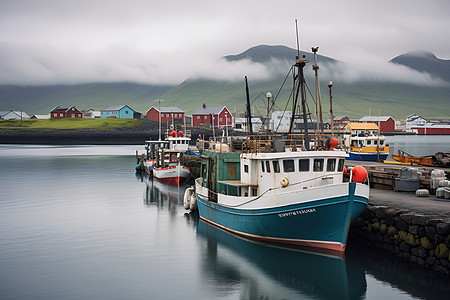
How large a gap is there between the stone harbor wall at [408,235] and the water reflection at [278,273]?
2353mm

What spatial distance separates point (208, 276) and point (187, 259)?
301cm

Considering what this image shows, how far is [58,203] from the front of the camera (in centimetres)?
4322

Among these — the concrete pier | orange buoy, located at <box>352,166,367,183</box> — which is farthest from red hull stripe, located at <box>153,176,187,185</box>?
orange buoy, located at <box>352,166,367,183</box>

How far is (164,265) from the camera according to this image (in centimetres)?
2405

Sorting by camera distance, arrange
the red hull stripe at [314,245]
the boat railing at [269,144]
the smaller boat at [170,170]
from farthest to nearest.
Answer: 1. the smaller boat at [170,170]
2. the boat railing at [269,144]
3. the red hull stripe at [314,245]

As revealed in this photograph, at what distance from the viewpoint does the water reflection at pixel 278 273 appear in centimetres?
2050

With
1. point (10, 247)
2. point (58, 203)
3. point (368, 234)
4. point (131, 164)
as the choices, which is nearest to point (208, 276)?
point (368, 234)

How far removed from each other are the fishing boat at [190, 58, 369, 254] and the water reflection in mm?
745

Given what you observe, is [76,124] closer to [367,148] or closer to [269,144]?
[367,148]

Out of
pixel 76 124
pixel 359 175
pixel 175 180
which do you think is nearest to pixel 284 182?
pixel 359 175

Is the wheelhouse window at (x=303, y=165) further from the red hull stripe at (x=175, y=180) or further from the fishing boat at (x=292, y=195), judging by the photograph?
the red hull stripe at (x=175, y=180)

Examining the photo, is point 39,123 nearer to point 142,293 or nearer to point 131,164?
point 131,164

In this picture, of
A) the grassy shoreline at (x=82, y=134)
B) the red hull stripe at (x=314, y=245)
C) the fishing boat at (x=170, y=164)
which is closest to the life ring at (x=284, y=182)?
the red hull stripe at (x=314, y=245)

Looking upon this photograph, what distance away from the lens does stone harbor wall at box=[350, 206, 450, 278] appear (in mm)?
19484
